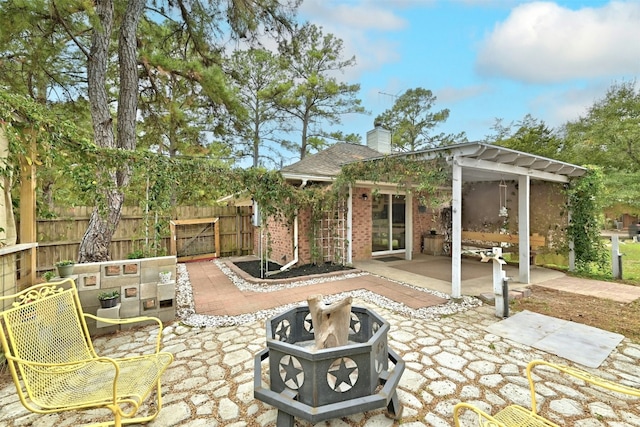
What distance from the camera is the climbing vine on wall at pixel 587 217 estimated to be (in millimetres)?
7539

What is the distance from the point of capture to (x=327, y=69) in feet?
52.5

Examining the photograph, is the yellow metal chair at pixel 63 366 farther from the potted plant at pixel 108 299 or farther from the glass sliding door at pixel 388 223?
the glass sliding door at pixel 388 223

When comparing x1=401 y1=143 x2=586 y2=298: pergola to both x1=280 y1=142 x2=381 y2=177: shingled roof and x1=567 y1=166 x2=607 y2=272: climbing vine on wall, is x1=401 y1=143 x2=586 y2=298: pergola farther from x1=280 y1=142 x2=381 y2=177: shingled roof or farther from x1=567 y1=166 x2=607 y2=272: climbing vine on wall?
x1=280 y1=142 x2=381 y2=177: shingled roof

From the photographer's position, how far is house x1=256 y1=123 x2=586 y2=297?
6.41 meters

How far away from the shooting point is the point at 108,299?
388 centimetres

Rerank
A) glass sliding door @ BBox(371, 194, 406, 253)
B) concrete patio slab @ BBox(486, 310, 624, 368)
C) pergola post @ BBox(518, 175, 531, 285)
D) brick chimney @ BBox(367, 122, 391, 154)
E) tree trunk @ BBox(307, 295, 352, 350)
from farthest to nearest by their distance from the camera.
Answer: brick chimney @ BBox(367, 122, 391, 154), glass sliding door @ BBox(371, 194, 406, 253), pergola post @ BBox(518, 175, 531, 285), concrete patio slab @ BBox(486, 310, 624, 368), tree trunk @ BBox(307, 295, 352, 350)

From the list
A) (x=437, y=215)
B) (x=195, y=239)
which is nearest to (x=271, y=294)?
(x=195, y=239)

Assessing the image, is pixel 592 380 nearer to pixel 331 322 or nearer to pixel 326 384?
pixel 326 384

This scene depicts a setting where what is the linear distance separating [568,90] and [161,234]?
27751 mm

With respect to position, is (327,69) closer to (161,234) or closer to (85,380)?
(161,234)

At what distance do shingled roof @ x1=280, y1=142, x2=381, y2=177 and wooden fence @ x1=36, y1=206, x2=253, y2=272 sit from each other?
2990 millimetres

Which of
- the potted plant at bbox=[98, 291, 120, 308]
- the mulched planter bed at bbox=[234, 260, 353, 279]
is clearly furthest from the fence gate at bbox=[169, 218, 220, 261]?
the potted plant at bbox=[98, 291, 120, 308]

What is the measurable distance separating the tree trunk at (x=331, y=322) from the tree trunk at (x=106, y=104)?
16.0 feet

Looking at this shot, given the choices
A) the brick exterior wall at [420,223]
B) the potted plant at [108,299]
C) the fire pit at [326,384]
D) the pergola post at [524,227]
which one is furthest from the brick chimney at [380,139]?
the fire pit at [326,384]
